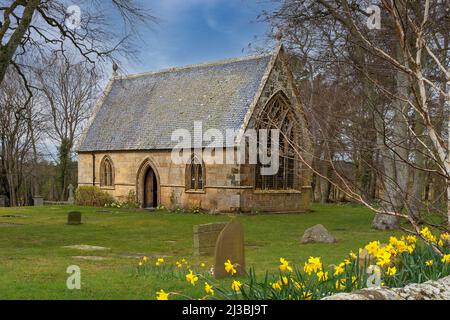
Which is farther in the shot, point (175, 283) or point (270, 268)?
point (270, 268)

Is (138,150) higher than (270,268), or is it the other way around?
(138,150)

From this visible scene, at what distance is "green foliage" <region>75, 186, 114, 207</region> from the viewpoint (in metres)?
35.1

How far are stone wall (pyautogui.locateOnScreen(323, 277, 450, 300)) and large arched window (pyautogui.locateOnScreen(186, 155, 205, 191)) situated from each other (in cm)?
2422

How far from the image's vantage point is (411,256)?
6.36 meters

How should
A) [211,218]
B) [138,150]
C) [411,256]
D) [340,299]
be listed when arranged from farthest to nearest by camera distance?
[138,150]
[211,218]
[411,256]
[340,299]

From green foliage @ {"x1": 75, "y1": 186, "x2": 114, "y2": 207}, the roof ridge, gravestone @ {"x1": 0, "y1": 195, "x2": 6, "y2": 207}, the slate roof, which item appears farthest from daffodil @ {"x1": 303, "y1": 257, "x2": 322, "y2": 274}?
gravestone @ {"x1": 0, "y1": 195, "x2": 6, "y2": 207}

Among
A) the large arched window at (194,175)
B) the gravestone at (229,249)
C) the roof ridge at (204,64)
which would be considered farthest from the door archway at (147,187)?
the gravestone at (229,249)

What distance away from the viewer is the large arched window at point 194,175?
29.8 m

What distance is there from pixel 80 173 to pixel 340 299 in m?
35.6

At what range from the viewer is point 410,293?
498cm

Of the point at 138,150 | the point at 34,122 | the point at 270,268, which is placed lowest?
the point at 270,268
